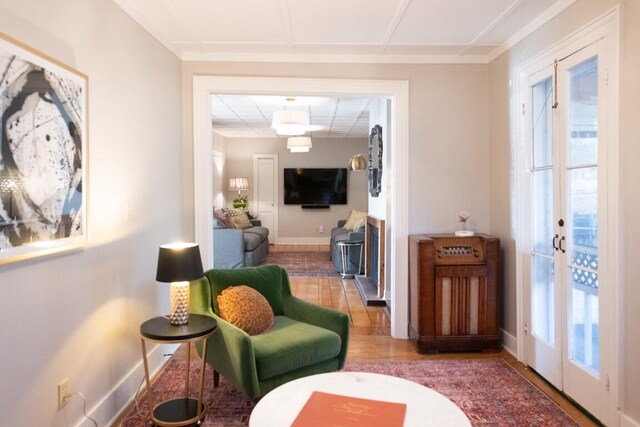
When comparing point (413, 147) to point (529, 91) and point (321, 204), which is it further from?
point (321, 204)

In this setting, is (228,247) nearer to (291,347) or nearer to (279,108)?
(279,108)

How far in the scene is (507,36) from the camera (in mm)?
3459

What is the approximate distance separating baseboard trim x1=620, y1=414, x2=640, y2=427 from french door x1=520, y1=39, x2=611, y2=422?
0.44ft

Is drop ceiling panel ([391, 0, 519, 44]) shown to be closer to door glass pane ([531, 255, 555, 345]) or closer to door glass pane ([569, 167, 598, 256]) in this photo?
door glass pane ([569, 167, 598, 256])

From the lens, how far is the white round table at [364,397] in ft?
5.40

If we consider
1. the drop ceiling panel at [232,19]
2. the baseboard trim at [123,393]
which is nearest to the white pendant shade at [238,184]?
the drop ceiling panel at [232,19]

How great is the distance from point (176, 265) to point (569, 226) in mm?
2396

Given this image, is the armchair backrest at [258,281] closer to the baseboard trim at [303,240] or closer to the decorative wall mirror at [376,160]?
the decorative wall mirror at [376,160]

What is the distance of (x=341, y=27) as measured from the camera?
3262 millimetres

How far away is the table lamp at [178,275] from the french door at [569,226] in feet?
7.50

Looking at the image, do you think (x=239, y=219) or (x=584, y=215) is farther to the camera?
(x=239, y=219)

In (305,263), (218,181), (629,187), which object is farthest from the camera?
(218,181)

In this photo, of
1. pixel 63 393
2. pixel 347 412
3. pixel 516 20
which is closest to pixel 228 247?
pixel 63 393

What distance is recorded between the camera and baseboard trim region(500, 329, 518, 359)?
352 centimetres
